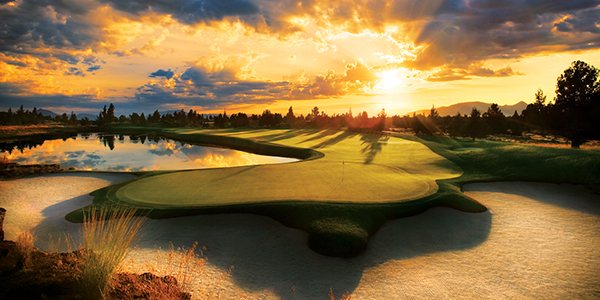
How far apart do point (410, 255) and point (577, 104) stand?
48203 millimetres

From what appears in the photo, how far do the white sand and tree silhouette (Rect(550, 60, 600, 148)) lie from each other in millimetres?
35139

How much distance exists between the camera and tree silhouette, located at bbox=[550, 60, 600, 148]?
36.8m

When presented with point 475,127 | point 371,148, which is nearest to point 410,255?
point 371,148

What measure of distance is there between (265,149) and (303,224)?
29015 mm

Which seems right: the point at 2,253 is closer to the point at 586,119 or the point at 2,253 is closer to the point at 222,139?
the point at 222,139

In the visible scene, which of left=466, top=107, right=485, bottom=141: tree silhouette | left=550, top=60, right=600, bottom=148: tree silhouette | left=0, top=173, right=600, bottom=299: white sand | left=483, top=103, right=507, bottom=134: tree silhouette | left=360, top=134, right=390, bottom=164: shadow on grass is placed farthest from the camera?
left=483, top=103, right=507, bottom=134: tree silhouette

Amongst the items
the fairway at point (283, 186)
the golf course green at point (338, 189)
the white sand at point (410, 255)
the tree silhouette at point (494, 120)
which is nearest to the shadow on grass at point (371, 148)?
the golf course green at point (338, 189)

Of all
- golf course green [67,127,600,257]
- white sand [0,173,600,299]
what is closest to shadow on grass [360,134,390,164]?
golf course green [67,127,600,257]

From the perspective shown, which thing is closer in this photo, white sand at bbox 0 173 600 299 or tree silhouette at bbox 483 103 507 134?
white sand at bbox 0 173 600 299


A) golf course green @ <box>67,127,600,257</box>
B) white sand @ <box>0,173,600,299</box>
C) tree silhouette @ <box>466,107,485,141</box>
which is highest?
tree silhouette @ <box>466,107,485,141</box>

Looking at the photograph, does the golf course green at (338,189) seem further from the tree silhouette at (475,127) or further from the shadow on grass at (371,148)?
the tree silhouette at (475,127)

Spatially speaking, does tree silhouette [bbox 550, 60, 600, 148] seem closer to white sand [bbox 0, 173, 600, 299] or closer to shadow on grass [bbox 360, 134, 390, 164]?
shadow on grass [bbox 360, 134, 390, 164]

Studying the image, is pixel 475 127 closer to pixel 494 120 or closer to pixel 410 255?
pixel 494 120

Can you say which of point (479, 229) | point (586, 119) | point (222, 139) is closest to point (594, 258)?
point (479, 229)
